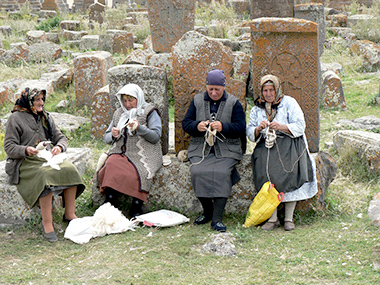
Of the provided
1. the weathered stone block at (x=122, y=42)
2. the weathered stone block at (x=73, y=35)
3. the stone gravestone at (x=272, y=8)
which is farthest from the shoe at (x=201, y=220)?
the weathered stone block at (x=73, y=35)

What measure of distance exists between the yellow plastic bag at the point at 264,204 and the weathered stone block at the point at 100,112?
11.5ft

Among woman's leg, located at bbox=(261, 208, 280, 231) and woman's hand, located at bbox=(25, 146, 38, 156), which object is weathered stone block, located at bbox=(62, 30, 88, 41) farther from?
woman's leg, located at bbox=(261, 208, 280, 231)

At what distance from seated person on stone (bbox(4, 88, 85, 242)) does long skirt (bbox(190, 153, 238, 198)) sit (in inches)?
45.3

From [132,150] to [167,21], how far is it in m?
6.27

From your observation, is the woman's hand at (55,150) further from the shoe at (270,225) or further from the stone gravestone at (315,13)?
the stone gravestone at (315,13)

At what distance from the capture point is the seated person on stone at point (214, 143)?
193 inches

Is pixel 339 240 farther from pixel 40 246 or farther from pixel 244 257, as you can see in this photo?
pixel 40 246

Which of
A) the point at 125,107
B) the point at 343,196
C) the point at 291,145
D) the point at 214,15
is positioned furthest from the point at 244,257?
the point at 214,15

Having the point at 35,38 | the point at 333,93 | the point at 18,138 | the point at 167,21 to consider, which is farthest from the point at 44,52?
the point at 18,138

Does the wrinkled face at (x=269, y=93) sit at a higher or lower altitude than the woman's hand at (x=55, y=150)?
higher

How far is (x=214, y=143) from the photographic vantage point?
16.8ft

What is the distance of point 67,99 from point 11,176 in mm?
4842

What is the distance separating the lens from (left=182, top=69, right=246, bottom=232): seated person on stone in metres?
4.90

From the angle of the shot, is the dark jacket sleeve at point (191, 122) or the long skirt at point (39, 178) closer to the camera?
the long skirt at point (39, 178)
